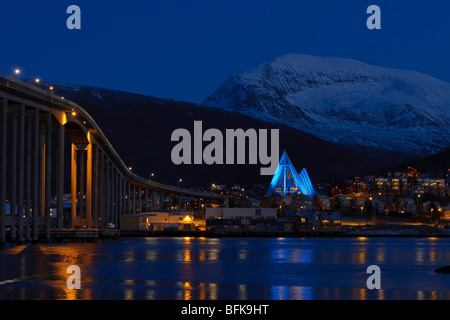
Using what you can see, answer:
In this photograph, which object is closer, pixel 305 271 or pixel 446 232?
pixel 305 271

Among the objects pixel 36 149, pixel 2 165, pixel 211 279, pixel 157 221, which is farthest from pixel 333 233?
pixel 211 279

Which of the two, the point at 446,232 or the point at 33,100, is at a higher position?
the point at 33,100

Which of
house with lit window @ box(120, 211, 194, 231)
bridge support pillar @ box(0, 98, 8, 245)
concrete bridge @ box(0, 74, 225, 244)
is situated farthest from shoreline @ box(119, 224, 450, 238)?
bridge support pillar @ box(0, 98, 8, 245)

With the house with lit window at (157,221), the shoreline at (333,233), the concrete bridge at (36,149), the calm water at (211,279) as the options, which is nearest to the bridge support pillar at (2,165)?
the concrete bridge at (36,149)

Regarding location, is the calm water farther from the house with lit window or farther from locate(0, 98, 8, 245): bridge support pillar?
the house with lit window

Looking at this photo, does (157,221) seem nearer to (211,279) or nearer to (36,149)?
(36,149)

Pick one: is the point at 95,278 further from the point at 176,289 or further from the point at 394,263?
the point at 394,263

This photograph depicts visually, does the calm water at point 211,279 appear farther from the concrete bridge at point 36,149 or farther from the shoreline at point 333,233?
the shoreline at point 333,233

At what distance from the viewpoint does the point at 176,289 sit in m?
35.1

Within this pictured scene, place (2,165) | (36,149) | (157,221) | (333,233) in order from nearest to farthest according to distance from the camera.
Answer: (2,165), (36,149), (333,233), (157,221)

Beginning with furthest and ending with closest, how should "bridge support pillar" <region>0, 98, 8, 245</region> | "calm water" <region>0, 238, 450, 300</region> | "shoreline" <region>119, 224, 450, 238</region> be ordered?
"shoreline" <region>119, 224, 450, 238</region>, "bridge support pillar" <region>0, 98, 8, 245</region>, "calm water" <region>0, 238, 450, 300</region>
